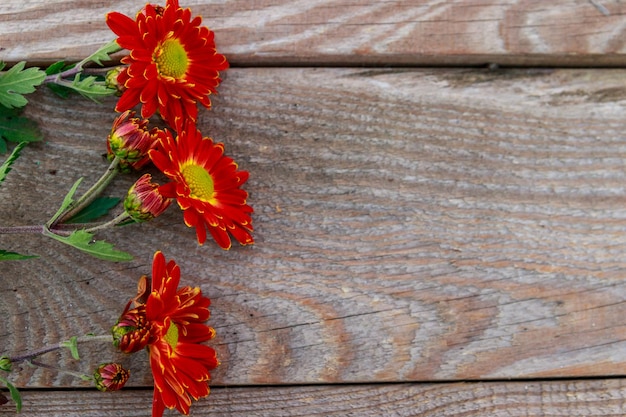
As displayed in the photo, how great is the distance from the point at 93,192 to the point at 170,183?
0.11 metres

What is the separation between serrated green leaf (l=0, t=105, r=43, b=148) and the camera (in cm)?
79

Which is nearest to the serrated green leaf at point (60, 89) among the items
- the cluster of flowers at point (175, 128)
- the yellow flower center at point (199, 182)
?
the cluster of flowers at point (175, 128)

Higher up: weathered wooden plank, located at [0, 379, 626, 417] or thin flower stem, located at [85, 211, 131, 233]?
thin flower stem, located at [85, 211, 131, 233]

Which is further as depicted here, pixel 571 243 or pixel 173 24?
pixel 571 243

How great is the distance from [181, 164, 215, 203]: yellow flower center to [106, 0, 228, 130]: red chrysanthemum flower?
0.06 m

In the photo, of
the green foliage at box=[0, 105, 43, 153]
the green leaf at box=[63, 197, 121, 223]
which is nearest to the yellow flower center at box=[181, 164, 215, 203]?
the green leaf at box=[63, 197, 121, 223]

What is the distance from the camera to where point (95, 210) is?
79cm

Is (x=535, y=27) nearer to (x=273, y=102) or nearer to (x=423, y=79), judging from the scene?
(x=423, y=79)

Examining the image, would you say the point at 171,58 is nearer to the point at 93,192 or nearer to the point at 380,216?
the point at 93,192

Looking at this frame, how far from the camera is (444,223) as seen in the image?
85 cm

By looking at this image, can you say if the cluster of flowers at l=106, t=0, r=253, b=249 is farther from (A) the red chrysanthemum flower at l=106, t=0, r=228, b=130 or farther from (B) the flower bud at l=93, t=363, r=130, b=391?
(B) the flower bud at l=93, t=363, r=130, b=391

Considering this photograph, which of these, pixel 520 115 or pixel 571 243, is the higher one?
pixel 520 115

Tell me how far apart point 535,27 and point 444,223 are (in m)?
0.30

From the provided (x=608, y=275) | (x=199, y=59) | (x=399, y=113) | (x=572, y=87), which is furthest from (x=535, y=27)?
(x=199, y=59)
